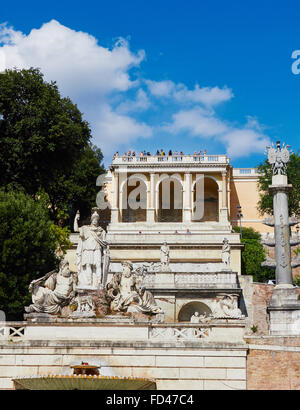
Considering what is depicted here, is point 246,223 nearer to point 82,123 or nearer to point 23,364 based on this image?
point 82,123

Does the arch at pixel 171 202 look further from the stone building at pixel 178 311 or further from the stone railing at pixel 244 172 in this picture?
the stone railing at pixel 244 172

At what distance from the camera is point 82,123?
47.2 meters

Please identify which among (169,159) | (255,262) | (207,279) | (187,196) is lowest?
(207,279)

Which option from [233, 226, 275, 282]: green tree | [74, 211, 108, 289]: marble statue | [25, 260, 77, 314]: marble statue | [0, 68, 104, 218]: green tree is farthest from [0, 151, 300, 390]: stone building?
[0, 68, 104, 218]: green tree

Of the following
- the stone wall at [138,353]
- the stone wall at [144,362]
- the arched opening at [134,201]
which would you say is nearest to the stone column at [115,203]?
the arched opening at [134,201]

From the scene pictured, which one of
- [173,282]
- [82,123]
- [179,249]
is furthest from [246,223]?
[173,282]

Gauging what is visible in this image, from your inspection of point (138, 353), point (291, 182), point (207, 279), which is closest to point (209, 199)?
point (291, 182)

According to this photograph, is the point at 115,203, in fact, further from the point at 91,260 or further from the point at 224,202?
the point at 91,260

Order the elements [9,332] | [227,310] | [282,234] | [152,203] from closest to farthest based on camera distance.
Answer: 1. [9,332]
2. [227,310]
3. [282,234]
4. [152,203]

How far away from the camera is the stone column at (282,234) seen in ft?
101

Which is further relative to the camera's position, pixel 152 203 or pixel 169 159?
pixel 152 203

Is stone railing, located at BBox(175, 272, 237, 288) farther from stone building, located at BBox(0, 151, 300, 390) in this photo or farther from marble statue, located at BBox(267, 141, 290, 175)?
marble statue, located at BBox(267, 141, 290, 175)

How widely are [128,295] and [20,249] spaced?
10912 mm

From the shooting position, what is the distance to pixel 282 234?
102ft
